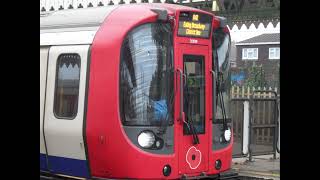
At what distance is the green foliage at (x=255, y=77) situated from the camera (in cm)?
1676

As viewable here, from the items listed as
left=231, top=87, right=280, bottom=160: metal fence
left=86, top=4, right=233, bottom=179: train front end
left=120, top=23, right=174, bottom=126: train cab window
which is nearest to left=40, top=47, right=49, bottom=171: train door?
left=86, top=4, right=233, bottom=179: train front end

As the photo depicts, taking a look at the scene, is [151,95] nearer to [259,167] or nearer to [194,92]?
[194,92]

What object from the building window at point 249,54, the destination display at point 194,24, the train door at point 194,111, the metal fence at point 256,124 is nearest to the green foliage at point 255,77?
the building window at point 249,54

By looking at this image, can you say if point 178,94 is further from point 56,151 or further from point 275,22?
point 275,22

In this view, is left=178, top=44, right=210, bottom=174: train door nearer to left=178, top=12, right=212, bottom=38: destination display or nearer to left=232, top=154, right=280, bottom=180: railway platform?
left=178, top=12, right=212, bottom=38: destination display

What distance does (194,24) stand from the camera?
7.12 metres

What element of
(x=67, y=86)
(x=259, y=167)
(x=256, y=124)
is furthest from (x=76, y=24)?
(x=256, y=124)

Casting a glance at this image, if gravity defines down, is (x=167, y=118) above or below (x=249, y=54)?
below

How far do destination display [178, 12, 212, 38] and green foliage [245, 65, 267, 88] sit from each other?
9.46m

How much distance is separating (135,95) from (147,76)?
284 millimetres

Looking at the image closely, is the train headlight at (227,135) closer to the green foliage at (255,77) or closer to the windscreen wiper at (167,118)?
the windscreen wiper at (167,118)

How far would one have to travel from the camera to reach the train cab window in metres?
6.45
